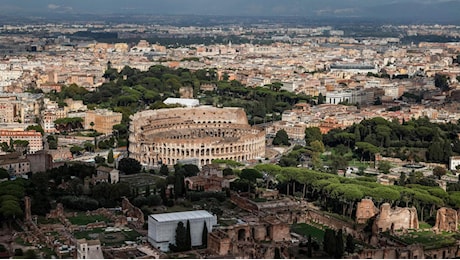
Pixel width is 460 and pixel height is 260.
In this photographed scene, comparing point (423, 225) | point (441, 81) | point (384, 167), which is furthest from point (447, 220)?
point (441, 81)

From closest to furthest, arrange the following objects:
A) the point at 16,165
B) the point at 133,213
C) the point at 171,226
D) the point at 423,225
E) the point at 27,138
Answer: the point at 171,226
the point at 133,213
the point at 423,225
the point at 16,165
the point at 27,138

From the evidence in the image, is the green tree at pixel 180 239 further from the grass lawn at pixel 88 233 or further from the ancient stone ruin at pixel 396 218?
the ancient stone ruin at pixel 396 218

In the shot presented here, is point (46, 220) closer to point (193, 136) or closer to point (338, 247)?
point (338, 247)

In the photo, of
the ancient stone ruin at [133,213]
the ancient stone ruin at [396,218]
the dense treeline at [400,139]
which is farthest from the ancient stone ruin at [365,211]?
the dense treeline at [400,139]

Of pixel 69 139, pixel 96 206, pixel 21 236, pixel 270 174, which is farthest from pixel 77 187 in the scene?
pixel 69 139

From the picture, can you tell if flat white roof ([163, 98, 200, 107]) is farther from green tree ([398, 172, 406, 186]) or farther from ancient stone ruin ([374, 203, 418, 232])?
ancient stone ruin ([374, 203, 418, 232])
